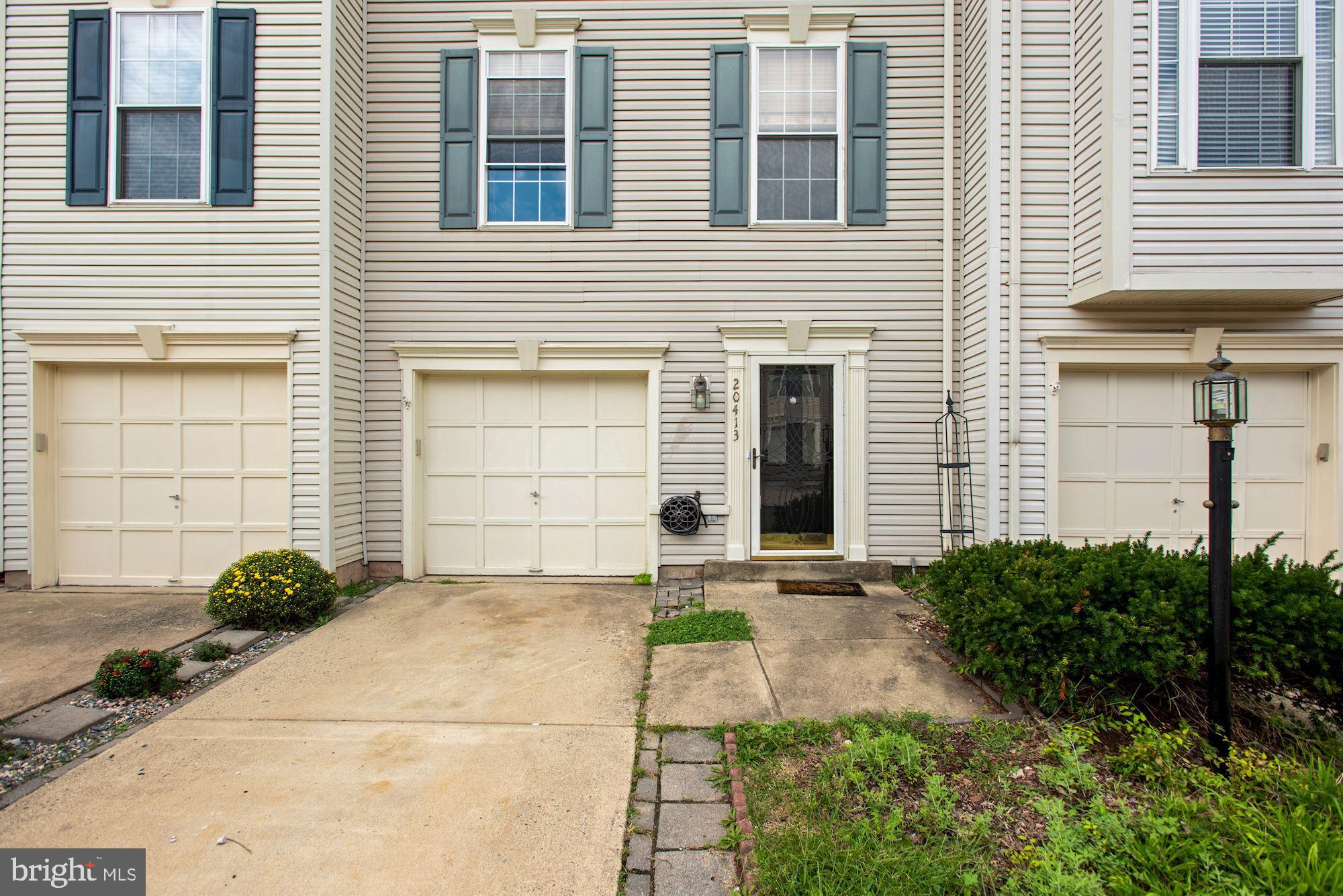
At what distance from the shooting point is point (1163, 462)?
532cm

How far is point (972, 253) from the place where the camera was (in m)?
5.55

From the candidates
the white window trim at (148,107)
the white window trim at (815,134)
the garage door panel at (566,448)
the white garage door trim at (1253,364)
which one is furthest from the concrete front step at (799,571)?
the white window trim at (148,107)

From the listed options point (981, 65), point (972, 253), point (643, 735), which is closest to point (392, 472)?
point (643, 735)

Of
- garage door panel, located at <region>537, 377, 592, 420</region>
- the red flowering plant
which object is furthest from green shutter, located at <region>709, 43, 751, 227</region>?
the red flowering plant

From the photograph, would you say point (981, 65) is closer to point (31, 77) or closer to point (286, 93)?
point (286, 93)

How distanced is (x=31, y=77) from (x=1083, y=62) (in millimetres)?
9087

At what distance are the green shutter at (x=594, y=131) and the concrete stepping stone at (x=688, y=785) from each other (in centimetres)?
488

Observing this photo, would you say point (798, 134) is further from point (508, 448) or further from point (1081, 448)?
point (508, 448)

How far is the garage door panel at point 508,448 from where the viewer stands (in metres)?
6.07

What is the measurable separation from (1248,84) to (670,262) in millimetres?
4642

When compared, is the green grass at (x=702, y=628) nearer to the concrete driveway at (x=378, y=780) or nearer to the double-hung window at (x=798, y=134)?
the concrete driveway at (x=378, y=780)

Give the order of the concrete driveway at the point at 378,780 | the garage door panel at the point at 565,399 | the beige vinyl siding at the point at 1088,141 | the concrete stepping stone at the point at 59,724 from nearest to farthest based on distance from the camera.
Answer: the concrete driveway at the point at 378,780 → the concrete stepping stone at the point at 59,724 → the beige vinyl siding at the point at 1088,141 → the garage door panel at the point at 565,399

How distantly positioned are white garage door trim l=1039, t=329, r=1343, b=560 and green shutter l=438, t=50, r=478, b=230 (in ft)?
17.6

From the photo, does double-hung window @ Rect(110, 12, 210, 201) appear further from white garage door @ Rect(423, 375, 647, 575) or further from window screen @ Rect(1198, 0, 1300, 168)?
window screen @ Rect(1198, 0, 1300, 168)
